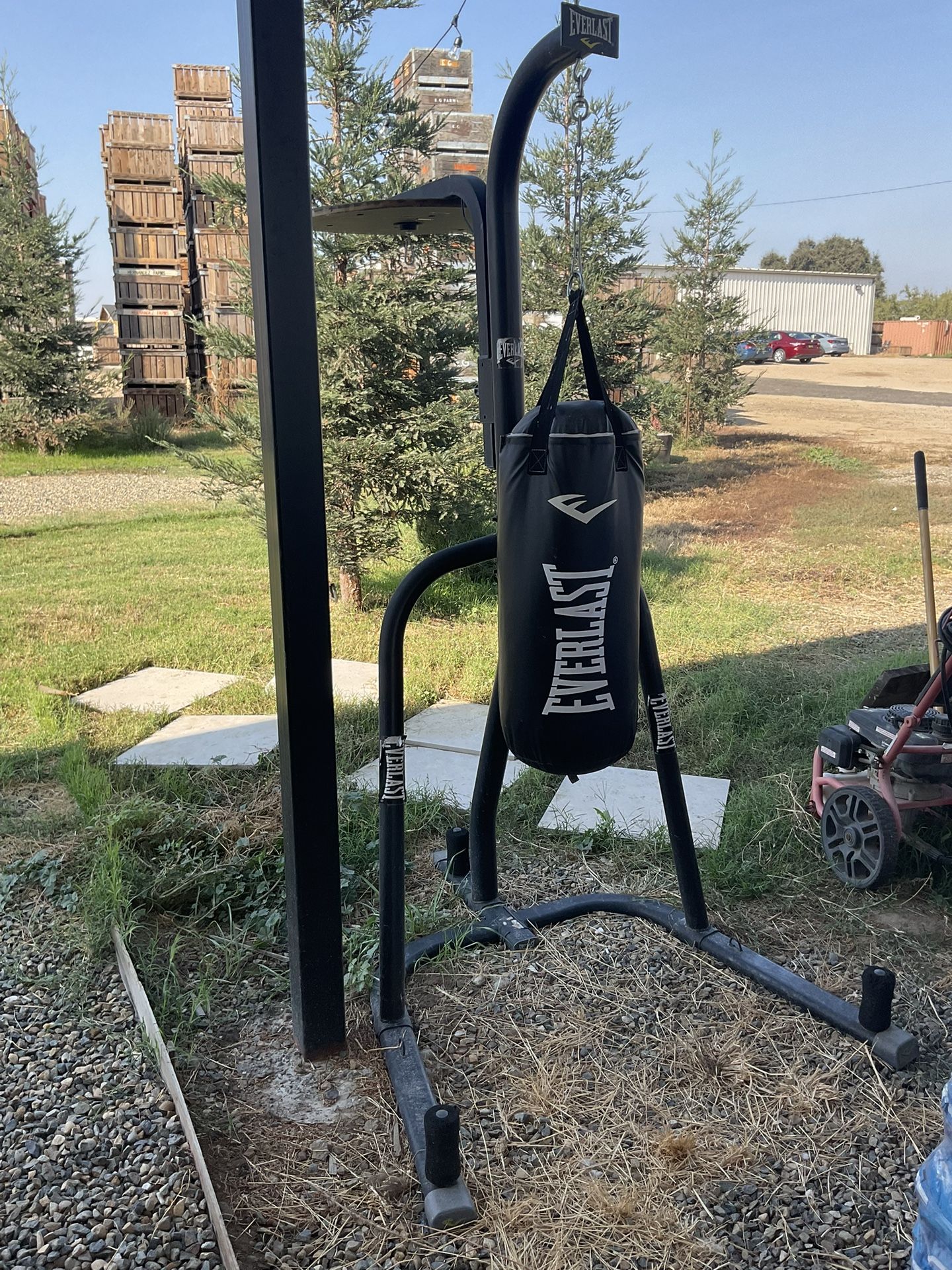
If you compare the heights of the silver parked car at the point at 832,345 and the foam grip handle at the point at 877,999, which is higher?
the silver parked car at the point at 832,345

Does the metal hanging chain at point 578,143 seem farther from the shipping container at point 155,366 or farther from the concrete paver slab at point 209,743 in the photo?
the shipping container at point 155,366

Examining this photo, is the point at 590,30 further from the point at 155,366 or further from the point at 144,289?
the point at 144,289

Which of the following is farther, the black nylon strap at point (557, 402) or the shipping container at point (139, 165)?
the shipping container at point (139, 165)

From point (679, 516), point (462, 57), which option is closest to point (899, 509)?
point (679, 516)

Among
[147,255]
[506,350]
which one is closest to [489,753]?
[506,350]

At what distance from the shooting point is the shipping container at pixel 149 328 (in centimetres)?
1466

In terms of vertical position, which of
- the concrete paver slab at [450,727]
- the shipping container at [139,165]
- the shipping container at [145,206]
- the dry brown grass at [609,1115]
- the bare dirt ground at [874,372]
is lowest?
the dry brown grass at [609,1115]

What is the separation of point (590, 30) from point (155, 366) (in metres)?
14.2

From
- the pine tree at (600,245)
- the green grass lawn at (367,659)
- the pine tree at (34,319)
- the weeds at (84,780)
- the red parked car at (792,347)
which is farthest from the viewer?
the red parked car at (792,347)

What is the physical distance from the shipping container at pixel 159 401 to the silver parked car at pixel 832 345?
2322cm

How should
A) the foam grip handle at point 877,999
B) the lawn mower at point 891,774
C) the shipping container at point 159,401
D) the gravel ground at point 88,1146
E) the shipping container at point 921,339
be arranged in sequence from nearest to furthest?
the gravel ground at point 88,1146 < the foam grip handle at point 877,999 < the lawn mower at point 891,774 < the shipping container at point 159,401 < the shipping container at point 921,339

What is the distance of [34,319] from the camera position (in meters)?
11.6

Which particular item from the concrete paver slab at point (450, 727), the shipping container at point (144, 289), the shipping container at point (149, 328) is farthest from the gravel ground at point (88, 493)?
the concrete paver slab at point (450, 727)

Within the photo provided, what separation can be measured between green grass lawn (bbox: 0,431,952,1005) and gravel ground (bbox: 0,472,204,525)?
0.68 m
